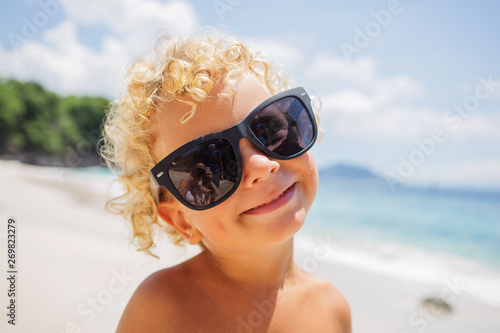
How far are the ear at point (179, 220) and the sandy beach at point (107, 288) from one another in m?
0.39

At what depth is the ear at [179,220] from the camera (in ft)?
5.55

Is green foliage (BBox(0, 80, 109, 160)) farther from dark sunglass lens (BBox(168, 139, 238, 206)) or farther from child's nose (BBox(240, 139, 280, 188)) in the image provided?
child's nose (BBox(240, 139, 280, 188))

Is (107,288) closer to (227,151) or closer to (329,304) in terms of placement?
(329,304)

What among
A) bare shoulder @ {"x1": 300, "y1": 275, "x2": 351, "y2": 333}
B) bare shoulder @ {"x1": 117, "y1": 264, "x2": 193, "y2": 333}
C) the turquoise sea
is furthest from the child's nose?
the turquoise sea

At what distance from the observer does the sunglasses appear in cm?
143

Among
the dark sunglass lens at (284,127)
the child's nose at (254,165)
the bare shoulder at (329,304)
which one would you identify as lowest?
the bare shoulder at (329,304)

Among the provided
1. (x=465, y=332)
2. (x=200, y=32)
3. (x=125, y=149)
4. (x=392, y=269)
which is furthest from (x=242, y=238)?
(x=392, y=269)

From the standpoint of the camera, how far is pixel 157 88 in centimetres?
166

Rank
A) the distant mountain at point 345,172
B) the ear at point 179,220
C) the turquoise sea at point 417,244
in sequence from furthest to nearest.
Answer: the distant mountain at point 345,172 < the turquoise sea at point 417,244 < the ear at point 179,220

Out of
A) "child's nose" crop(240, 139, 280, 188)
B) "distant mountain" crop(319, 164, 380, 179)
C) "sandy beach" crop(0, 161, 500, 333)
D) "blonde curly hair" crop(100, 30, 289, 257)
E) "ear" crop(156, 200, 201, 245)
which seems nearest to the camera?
"child's nose" crop(240, 139, 280, 188)

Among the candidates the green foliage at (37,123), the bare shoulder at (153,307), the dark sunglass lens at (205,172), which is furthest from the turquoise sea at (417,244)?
the green foliage at (37,123)

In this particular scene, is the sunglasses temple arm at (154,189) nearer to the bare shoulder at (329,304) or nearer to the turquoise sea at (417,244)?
the bare shoulder at (329,304)

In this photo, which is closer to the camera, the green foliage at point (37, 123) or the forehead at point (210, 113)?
the forehead at point (210, 113)

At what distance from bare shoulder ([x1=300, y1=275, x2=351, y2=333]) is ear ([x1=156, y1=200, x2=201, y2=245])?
0.67 metres
